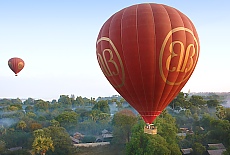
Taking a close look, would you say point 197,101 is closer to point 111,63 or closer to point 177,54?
point 177,54

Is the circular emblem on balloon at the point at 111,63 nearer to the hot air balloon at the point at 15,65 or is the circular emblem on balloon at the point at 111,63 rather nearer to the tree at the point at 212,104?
the hot air balloon at the point at 15,65

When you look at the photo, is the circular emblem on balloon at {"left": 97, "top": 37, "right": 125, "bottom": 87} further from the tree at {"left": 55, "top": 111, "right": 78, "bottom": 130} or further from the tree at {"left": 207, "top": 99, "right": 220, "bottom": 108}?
the tree at {"left": 207, "top": 99, "right": 220, "bottom": 108}

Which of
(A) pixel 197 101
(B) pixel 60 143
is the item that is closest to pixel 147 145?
(B) pixel 60 143

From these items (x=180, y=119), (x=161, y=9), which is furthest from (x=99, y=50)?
(x=180, y=119)

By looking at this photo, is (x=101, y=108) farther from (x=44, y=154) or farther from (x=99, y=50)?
(x=99, y=50)

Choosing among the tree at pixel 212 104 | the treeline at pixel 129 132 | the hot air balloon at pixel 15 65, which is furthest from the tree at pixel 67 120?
the tree at pixel 212 104

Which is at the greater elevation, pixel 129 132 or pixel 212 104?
pixel 212 104
